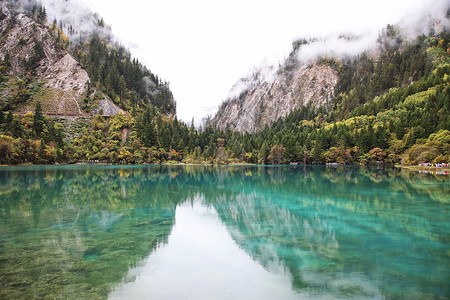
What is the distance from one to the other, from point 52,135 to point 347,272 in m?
104

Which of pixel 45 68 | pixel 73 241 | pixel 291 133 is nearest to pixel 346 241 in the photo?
pixel 73 241

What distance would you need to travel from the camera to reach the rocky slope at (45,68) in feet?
365

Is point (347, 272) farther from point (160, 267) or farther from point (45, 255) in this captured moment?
point (45, 255)

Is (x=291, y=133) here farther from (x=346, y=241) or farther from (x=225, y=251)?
(x=225, y=251)

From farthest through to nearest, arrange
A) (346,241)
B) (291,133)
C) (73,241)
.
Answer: (291,133)
(346,241)
(73,241)

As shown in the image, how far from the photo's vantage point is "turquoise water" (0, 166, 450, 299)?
743cm

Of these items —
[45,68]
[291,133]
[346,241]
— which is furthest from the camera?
[45,68]

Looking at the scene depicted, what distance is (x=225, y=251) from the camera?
10.9 m

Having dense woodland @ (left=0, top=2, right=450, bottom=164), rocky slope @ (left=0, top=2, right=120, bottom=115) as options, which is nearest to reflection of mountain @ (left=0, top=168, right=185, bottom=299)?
dense woodland @ (left=0, top=2, right=450, bottom=164)

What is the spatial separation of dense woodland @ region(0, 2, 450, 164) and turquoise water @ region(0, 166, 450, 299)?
200 feet

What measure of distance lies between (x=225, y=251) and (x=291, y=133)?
117 m

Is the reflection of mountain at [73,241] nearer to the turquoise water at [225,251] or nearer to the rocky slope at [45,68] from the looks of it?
the turquoise water at [225,251]

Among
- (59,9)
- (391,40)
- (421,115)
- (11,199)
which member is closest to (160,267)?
(11,199)

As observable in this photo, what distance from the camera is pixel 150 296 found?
7098 millimetres
